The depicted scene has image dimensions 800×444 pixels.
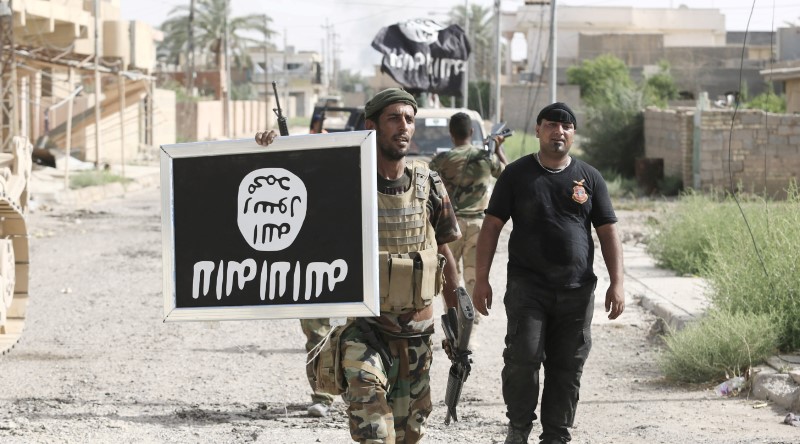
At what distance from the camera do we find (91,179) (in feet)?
90.0

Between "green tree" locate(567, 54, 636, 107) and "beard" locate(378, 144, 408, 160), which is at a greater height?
"green tree" locate(567, 54, 636, 107)

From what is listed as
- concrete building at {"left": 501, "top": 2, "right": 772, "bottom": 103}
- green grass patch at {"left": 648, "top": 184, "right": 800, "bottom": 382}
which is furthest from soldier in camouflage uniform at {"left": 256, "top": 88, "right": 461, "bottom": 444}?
concrete building at {"left": 501, "top": 2, "right": 772, "bottom": 103}

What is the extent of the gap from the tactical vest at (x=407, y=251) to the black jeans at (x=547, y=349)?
28.8 inches

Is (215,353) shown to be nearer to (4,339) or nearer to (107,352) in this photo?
(107,352)

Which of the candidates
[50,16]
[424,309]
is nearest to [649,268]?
[424,309]

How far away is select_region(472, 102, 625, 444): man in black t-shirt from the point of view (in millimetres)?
5535

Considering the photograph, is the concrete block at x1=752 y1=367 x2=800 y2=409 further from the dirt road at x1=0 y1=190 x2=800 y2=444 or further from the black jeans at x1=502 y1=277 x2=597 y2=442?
the black jeans at x1=502 y1=277 x2=597 y2=442

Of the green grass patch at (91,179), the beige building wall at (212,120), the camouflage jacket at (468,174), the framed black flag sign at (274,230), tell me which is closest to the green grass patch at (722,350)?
the camouflage jacket at (468,174)

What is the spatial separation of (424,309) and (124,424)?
232 cm

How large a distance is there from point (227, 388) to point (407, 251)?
305cm

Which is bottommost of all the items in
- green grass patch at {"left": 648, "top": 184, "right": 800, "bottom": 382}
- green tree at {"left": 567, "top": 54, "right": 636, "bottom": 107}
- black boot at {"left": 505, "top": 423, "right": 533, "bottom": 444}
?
black boot at {"left": 505, "top": 423, "right": 533, "bottom": 444}

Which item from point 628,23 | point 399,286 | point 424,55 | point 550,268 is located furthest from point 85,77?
point 628,23

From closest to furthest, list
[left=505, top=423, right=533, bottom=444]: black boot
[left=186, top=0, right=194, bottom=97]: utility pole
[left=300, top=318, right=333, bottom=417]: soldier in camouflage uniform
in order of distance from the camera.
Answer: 1. [left=505, top=423, right=533, bottom=444]: black boot
2. [left=300, top=318, right=333, bottom=417]: soldier in camouflage uniform
3. [left=186, top=0, right=194, bottom=97]: utility pole

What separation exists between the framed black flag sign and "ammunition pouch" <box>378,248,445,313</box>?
0.15 m
